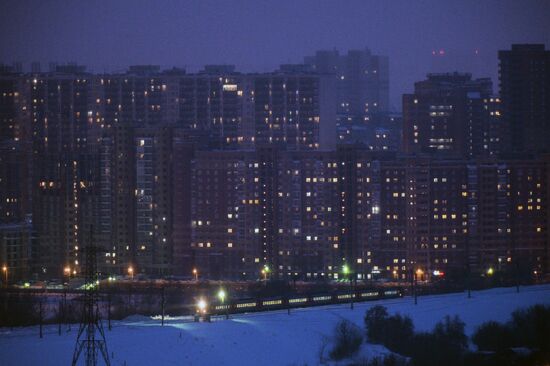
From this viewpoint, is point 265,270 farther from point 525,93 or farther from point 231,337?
point 525,93

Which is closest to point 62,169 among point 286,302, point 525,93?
point 286,302

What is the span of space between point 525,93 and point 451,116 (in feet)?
11.5

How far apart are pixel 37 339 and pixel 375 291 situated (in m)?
12.4

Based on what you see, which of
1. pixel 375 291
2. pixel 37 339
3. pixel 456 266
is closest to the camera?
pixel 37 339

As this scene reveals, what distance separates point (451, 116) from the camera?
179 ft

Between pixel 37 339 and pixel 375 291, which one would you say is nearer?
pixel 37 339

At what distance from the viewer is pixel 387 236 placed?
40.9 meters

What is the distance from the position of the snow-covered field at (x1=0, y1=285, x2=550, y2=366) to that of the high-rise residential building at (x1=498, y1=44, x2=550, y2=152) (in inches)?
969

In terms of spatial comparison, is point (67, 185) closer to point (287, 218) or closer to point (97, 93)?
point (287, 218)

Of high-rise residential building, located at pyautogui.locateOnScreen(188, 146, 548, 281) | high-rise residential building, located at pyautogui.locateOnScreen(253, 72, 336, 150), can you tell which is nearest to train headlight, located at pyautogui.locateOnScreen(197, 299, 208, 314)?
high-rise residential building, located at pyautogui.locateOnScreen(188, 146, 548, 281)

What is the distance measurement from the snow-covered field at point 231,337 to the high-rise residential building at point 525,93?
24.6 meters

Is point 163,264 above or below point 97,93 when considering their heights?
below

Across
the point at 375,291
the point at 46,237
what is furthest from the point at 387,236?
the point at 46,237

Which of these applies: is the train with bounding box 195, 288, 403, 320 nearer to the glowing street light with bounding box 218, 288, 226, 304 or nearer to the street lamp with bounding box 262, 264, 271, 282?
the glowing street light with bounding box 218, 288, 226, 304
